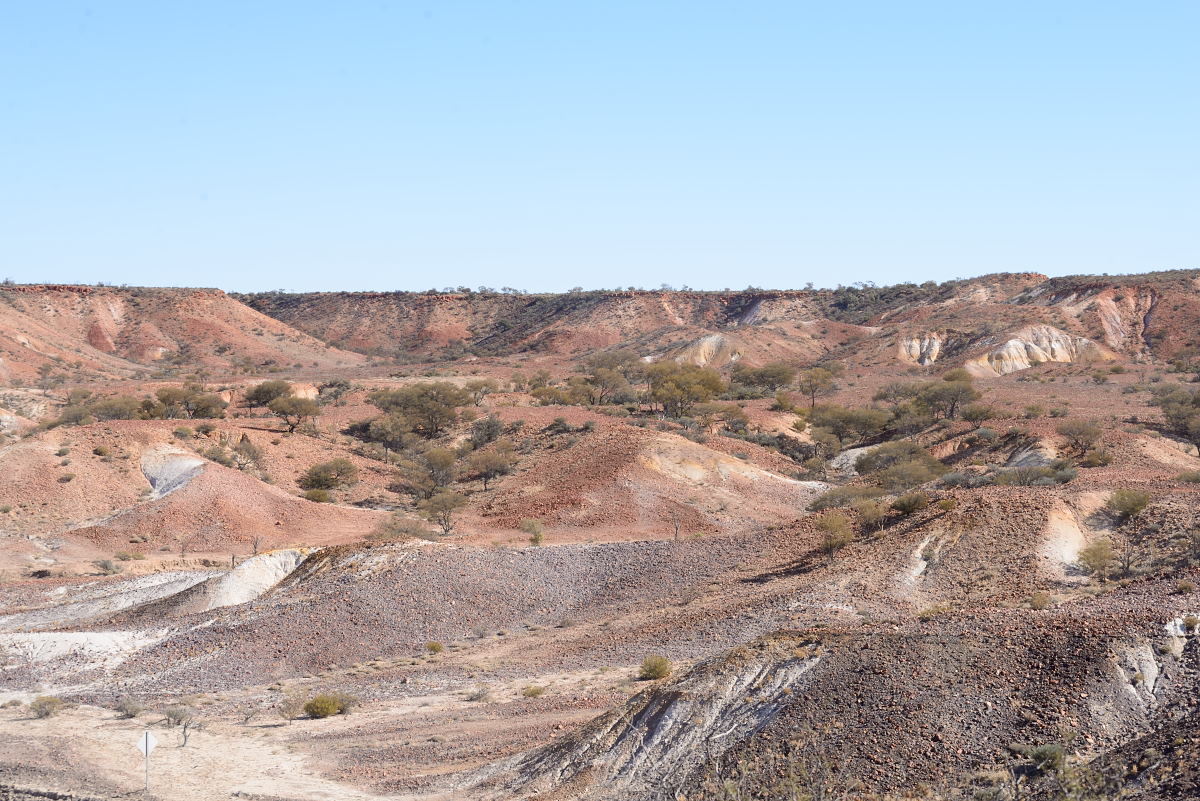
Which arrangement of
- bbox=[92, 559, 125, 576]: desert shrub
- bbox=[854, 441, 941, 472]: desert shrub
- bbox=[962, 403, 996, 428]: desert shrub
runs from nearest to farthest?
bbox=[92, 559, 125, 576]: desert shrub → bbox=[854, 441, 941, 472]: desert shrub → bbox=[962, 403, 996, 428]: desert shrub

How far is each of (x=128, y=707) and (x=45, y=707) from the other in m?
1.41

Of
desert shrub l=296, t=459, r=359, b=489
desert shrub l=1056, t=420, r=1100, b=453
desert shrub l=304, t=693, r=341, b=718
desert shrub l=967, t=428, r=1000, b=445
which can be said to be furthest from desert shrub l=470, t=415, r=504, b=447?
desert shrub l=304, t=693, r=341, b=718

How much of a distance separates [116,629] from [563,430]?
90.9ft

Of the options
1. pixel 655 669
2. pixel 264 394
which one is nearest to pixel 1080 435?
pixel 655 669

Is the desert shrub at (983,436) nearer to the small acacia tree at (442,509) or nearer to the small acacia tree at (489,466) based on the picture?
the small acacia tree at (489,466)

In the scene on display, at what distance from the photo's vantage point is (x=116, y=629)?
26.6m

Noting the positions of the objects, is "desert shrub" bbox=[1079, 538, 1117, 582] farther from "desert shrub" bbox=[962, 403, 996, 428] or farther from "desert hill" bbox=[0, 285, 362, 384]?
"desert hill" bbox=[0, 285, 362, 384]

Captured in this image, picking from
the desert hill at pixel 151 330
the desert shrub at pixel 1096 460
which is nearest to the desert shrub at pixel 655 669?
the desert shrub at pixel 1096 460

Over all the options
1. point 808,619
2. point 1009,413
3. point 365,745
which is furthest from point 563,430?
point 365,745

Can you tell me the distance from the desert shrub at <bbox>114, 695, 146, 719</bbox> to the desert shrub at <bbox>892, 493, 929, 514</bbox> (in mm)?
18383

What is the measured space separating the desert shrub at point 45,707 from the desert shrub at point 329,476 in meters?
26.0

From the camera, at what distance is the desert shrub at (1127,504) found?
24.8m

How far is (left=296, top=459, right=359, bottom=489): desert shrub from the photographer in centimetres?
4688

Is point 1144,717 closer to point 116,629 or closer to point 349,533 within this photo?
point 116,629
